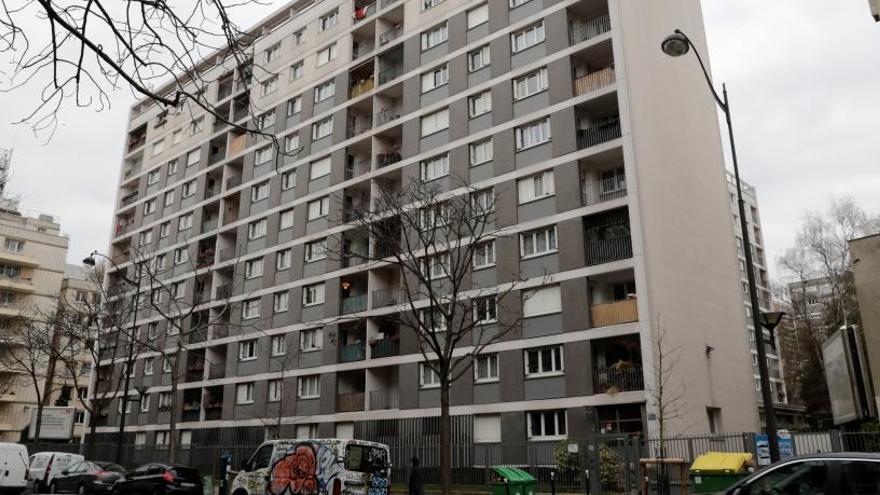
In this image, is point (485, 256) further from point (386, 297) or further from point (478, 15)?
point (478, 15)

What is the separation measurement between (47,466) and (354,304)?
1583 cm

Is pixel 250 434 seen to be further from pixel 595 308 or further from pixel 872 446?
pixel 872 446

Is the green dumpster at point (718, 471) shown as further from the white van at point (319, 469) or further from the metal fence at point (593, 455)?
the white van at point (319, 469)

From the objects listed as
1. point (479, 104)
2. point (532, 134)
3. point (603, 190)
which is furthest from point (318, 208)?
point (603, 190)

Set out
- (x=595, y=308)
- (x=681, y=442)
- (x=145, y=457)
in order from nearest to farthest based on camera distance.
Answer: (x=681, y=442) → (x=595, y=308) → (x=145, y=457)

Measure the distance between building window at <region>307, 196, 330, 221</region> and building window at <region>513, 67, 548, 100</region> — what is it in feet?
45.3

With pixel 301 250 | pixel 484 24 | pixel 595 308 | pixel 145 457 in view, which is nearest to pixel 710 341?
pixel 595 308

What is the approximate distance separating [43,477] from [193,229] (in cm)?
2538

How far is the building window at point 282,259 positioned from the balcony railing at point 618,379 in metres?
22.2

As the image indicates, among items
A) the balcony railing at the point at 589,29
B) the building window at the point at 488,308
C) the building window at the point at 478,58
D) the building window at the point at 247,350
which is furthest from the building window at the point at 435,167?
the building window at the point at 247,350

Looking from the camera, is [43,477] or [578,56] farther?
[578,56]

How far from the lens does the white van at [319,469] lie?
52.9 feet

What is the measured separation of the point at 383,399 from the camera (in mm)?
34750

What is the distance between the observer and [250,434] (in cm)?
4019
